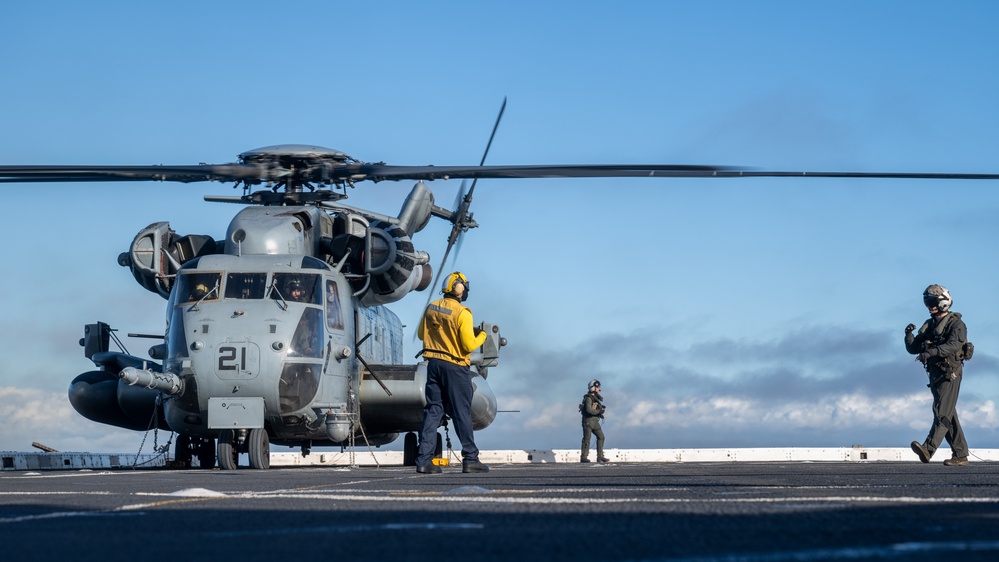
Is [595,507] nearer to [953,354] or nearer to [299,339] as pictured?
[953,354]

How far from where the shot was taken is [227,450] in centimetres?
1703

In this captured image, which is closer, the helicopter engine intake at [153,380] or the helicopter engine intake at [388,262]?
the helicopter engine intake at [153,380]

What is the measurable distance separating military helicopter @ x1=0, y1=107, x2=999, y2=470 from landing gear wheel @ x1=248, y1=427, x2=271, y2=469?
0.02 m

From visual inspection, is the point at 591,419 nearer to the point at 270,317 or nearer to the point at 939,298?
the point at 270,317

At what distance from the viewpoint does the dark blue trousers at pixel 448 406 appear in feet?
43.1

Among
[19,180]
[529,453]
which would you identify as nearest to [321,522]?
[19,180]

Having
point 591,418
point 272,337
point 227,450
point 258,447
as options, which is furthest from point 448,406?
point 591,418

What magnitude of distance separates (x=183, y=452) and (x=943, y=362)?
10892 millimetres

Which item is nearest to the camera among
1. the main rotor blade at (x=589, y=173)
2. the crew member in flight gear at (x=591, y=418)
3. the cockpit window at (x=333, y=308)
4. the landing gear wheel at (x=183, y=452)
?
the main rotor blade at (x=589, y=173)

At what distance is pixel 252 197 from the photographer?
786 inches

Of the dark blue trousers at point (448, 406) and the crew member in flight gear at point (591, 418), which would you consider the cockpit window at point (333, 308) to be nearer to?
the dark blue trousers at point (448, 406)

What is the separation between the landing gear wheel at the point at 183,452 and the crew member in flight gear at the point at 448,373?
720 centimetres

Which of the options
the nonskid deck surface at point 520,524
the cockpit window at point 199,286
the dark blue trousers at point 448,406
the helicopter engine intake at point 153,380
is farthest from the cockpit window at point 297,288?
the nonskid deck surface at point 520,524

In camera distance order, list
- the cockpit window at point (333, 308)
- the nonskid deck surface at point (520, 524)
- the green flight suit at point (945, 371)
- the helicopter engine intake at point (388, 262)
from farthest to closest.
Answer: the helicopter engine intake at point (388, 262) → the cockpit window at point (333, 308) → the green flight suit at point (945, 371) → the nonskid deck surface at point (520, 524)
